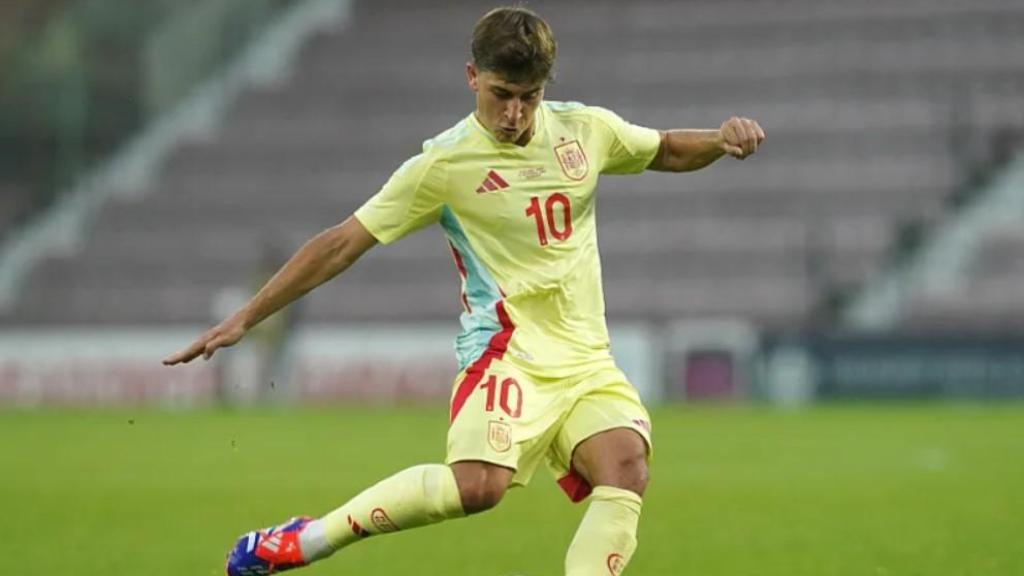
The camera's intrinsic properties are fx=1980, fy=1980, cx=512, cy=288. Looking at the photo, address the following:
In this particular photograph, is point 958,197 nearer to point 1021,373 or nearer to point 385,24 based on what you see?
point 1021,373

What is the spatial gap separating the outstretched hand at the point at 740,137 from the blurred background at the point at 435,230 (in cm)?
1631

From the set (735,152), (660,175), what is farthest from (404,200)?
(660,175)

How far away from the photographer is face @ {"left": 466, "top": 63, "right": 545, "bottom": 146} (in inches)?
228

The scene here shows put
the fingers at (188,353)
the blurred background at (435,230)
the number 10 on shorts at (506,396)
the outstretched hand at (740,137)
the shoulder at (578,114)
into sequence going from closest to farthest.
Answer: the fingers at (188,353)
the number 10 on shorts at (506,396)
the outstretched hand at (740,137)
the shoulder at (578,114)
the blurred background at (435,230)

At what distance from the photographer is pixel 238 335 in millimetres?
5922

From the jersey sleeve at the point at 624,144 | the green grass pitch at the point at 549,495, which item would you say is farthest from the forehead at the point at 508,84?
the green grass pitch at the point at 549,495

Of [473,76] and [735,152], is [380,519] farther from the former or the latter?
[735,152]

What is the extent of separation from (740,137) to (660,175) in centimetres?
2451

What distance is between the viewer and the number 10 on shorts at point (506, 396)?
19.5ft

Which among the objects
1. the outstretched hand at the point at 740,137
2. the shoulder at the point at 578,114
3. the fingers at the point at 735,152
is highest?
the shoulder at the point at 578,114

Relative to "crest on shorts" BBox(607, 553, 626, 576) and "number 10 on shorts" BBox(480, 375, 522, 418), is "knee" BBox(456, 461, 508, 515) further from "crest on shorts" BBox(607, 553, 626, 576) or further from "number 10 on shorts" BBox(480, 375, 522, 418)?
"crest on shorts" BBox(607, 553, 626, 576)

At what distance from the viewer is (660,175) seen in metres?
30.5

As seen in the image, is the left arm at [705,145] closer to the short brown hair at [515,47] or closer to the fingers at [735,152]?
the fingers at [735,152]

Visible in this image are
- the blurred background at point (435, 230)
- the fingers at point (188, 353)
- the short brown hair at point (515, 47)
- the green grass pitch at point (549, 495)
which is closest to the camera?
the short brown hair at point (515, 47)
